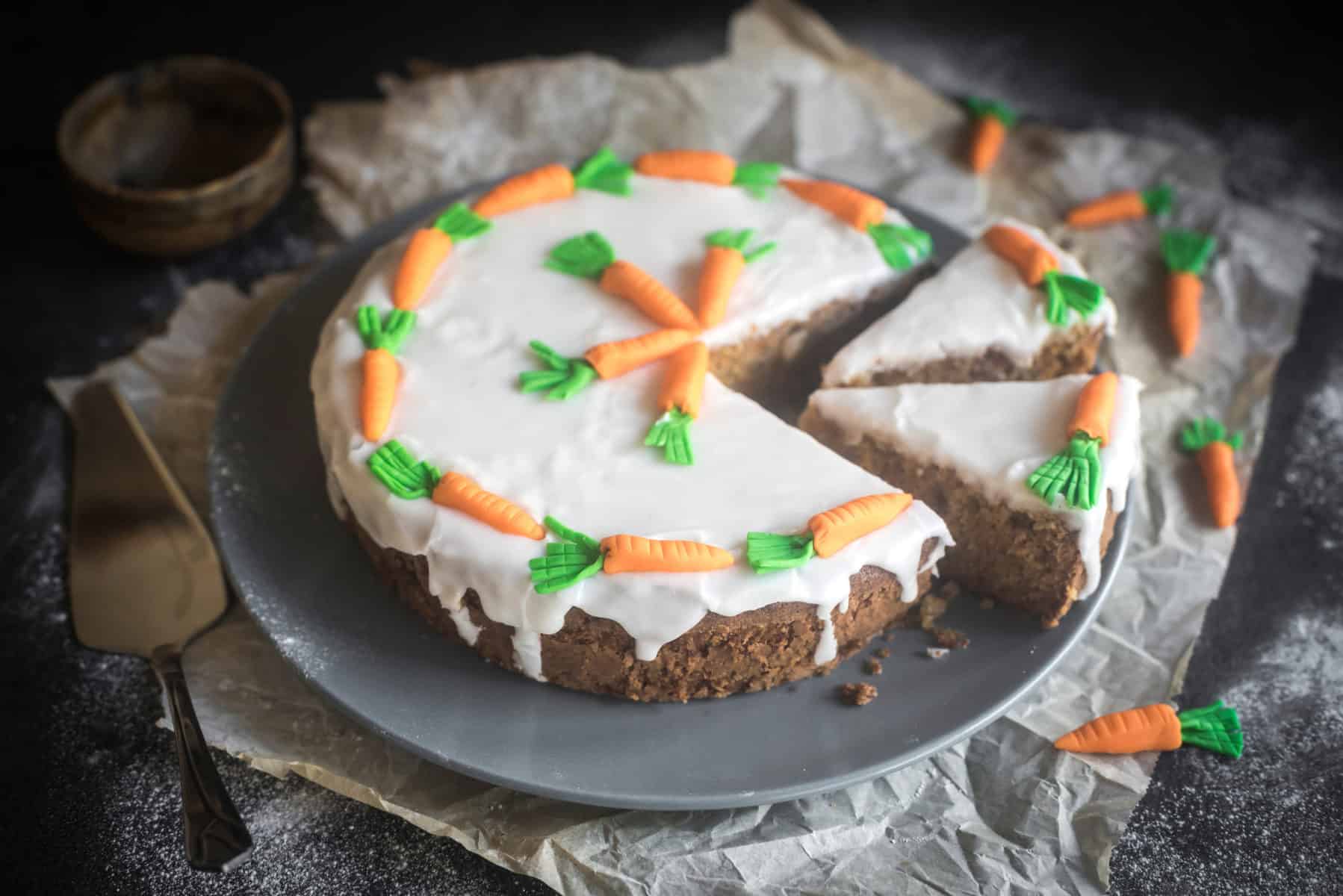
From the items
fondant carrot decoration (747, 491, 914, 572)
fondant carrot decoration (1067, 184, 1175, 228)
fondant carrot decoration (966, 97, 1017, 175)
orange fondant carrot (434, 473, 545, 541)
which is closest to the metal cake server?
orange fondant carrot (434, 473, 545, 541)

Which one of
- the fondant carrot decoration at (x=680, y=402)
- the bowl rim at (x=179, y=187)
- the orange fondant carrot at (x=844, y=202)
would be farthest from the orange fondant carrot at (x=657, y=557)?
the bowl rim at (x=179, y=187)

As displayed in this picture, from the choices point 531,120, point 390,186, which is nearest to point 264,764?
point 390,186

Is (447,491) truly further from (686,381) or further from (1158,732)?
(1158,732)

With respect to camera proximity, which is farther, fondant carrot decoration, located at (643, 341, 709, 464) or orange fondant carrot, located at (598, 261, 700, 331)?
orange fondant carrot, located at (598, 261, 700, 331)

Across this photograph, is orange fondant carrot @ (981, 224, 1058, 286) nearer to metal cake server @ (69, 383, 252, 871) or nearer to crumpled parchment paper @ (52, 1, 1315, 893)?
crumpled parchment paper @ (52, 1, 1315, 893)

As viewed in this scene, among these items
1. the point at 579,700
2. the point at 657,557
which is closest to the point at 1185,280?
the point at 657,557

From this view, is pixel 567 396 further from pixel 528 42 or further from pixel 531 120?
pixel 528 42

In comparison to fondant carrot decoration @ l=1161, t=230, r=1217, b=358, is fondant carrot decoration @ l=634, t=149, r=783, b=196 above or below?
above

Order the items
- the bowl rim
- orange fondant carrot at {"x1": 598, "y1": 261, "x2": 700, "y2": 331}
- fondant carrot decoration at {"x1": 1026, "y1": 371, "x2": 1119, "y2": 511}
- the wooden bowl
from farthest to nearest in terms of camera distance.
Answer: the wooden bowl → the bowl rim → orange fondant carrot at {"x1": 598, "y1": 261, "x2": 700, "y2": 331} → fondant carrot decoration at {"x1": 1026, "y1": 371, "x2": 1119, "y2": 511}
